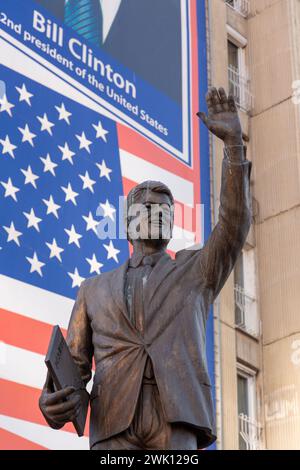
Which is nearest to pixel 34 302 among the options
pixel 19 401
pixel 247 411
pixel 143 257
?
pixel 19 401

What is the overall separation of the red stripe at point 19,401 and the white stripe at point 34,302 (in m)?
0.88

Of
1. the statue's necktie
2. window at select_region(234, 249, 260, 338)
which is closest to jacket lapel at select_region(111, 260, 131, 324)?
the statue's necktie

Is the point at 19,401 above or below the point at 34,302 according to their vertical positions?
below

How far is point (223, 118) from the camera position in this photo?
208 inches

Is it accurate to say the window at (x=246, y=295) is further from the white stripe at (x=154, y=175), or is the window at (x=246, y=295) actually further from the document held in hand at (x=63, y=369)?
the document held in hand at (x=63, y=369)

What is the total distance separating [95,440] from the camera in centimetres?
508

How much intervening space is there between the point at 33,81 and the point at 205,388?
38.3ft

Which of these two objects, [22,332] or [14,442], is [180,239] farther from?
[14,442]

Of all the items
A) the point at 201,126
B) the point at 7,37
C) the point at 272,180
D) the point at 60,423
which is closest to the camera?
the point at 60,423

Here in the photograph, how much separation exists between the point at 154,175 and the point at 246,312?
418 cm

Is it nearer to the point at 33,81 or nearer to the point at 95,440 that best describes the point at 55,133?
the point at 33,81

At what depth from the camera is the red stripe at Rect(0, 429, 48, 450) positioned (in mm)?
13898

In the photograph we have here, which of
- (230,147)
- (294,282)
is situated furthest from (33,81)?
(230,147)

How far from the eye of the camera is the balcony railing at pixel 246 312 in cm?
2078
